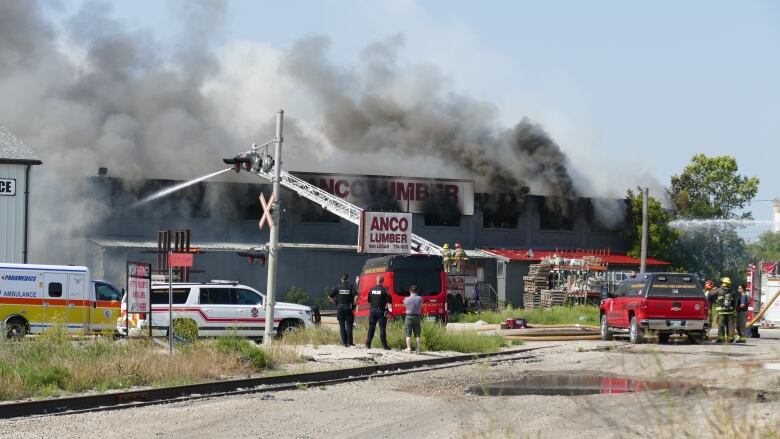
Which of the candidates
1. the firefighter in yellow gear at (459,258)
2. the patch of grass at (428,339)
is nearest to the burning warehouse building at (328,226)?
the firefighter in yellow gear at (459,258)

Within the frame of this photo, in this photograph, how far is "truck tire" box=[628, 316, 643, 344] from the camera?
2678 cm

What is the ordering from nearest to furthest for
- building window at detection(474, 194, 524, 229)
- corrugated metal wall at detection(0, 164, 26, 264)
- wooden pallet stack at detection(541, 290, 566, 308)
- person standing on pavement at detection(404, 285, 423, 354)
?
person standing on pavement at detection(404, 285, 423, 354), corrugated metal wall at detection(0, 164, 26, 264), wooden pallet stack at detection(541, 290, 566, 308), building window at detection(474, 194, 524, 229)

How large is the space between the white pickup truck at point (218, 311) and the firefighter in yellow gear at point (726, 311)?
10652mm

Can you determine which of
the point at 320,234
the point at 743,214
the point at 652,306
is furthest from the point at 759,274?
the point at 743,214

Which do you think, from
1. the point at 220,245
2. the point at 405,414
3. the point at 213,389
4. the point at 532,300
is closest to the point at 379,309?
the point at 213,389

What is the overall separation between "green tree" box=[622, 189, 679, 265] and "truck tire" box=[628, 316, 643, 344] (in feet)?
115

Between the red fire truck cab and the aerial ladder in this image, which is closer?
the red fire truck cab

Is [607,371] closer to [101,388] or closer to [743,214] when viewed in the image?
[101,388]

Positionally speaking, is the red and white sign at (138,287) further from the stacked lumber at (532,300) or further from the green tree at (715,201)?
the green tree at (715,201)

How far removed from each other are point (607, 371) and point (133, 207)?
3817cm

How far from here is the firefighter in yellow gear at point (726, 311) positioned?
28.0m

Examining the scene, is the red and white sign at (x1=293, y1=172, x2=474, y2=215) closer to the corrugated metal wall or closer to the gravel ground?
the corrugated metal wall

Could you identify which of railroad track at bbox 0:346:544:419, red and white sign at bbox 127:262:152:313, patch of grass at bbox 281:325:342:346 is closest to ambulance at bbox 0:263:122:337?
patch of grass at bbox 281:325:342:346

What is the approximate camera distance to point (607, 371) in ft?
64.3
